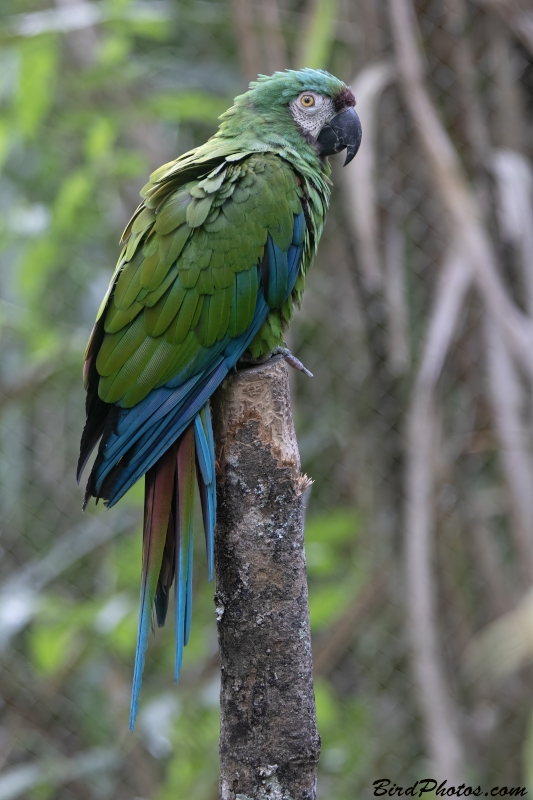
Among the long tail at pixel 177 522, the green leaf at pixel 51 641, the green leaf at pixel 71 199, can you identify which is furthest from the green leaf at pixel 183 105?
the green leaf at pixel 51 641

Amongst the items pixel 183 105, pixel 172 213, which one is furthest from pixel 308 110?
pixel 183 105

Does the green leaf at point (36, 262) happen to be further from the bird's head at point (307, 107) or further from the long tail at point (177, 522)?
the long tail at point (177, 522)

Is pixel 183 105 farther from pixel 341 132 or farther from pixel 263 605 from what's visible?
pixel 263 605

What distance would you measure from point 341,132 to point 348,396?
764mm

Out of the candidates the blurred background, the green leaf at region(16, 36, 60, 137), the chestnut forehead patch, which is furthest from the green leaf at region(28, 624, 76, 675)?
the chestnut forehead patch

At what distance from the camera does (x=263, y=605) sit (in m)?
0.76

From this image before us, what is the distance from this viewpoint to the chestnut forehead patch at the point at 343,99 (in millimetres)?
1118

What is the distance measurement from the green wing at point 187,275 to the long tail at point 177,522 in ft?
0.27

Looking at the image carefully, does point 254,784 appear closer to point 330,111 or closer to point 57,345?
point 330,111

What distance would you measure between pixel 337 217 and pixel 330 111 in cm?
52

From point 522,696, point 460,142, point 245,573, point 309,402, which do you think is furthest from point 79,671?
point 460,142

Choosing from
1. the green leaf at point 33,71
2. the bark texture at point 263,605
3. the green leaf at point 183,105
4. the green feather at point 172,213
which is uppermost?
the green leaf at point 183,105

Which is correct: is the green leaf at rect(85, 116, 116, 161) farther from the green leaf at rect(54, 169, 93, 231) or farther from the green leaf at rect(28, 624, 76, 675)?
the green leaf at rect(28, 624, 76, 675)

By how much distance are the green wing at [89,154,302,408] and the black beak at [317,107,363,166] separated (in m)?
0.19
